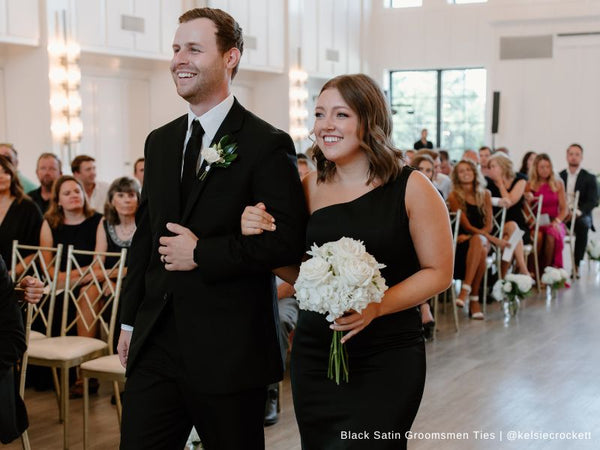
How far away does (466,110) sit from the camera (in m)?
19.0

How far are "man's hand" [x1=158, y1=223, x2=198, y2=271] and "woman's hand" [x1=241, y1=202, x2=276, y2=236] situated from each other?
0.16 m

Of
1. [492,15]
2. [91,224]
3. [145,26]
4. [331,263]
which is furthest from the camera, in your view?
[492,15]

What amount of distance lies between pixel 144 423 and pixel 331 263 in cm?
71

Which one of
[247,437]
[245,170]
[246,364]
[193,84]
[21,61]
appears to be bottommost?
[247,437]

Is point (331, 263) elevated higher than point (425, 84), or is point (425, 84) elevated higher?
point (425, 84)

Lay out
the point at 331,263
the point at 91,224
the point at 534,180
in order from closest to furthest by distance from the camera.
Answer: the point at 331,263 → the point at 91,224 → the point at 534,180

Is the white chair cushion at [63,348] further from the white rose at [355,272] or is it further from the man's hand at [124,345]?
the white rose at [355,272]

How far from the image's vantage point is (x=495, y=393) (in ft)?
17.6

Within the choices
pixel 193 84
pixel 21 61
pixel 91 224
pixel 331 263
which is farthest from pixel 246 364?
pixel 21 61

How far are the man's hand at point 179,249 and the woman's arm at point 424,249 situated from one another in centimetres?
53

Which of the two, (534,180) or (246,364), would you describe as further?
(534,180)

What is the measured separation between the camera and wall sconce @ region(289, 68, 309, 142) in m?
15.5

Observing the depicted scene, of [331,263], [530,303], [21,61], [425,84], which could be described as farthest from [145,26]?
[331,263]

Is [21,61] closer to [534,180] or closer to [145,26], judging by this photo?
[145,26]
